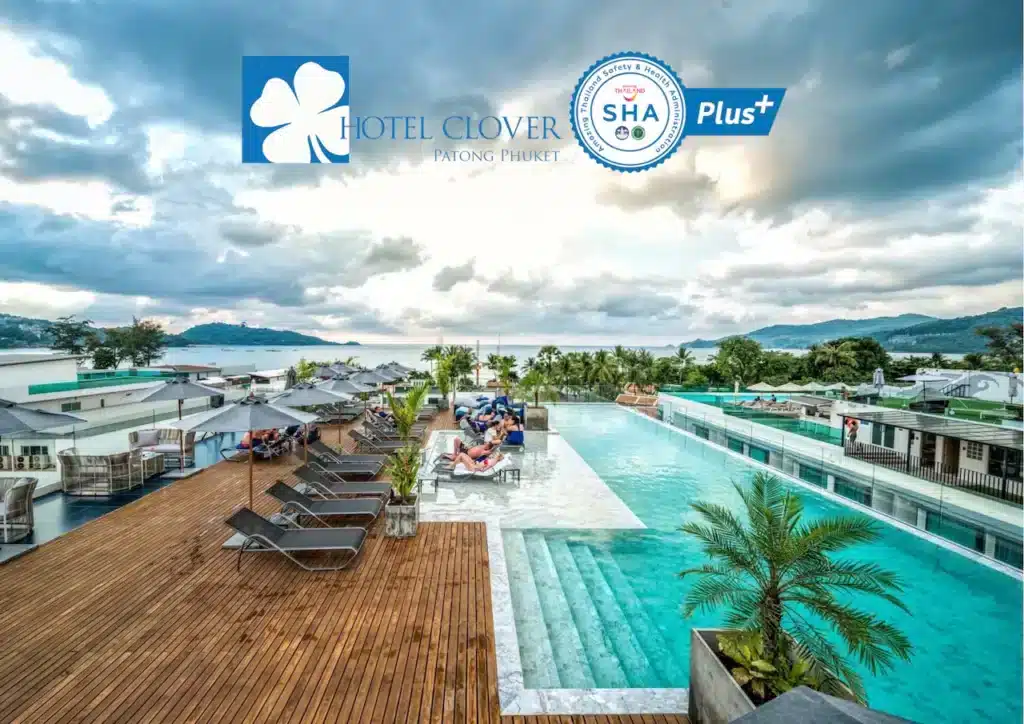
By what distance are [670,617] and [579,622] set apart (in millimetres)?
1066

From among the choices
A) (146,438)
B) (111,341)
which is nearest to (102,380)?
(146,438)

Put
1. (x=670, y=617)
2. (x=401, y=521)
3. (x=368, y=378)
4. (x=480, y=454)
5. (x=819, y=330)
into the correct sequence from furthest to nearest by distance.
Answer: (x=819, y=330)
(x=368, y=378)
(x=480, y=454)
(x=401, y=521)
(x=670, y=617)

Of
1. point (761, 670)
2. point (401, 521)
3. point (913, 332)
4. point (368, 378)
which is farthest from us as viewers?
point (913, 332)

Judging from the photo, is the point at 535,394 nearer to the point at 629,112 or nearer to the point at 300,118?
the point at 629,112

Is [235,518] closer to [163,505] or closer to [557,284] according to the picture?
[163,505]

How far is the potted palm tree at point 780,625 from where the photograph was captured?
2758 mm

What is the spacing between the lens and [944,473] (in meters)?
12.9

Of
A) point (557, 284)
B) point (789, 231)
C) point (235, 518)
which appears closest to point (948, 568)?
point (235, 518)

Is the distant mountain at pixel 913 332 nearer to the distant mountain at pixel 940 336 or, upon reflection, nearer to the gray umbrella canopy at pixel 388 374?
the distant mountain at pixel 940 336

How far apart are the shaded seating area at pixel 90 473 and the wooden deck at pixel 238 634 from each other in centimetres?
192

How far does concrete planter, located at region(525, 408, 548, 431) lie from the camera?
14.9 m

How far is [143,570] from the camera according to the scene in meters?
5.12

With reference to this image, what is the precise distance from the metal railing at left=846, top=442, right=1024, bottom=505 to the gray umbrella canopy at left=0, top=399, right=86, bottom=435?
17770 mm

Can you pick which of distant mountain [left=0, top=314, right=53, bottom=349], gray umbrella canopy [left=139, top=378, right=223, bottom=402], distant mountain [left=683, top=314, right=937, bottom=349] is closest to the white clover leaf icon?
gray umbrella canopy [left=139, top=378, right=223, bottom=402]
